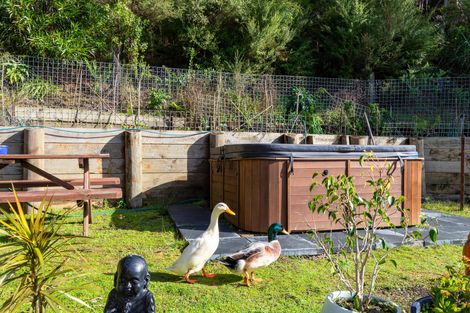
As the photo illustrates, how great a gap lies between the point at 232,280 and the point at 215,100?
16.8ft

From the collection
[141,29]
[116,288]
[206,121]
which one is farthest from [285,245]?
[141,29]

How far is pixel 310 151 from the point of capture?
15.8ft

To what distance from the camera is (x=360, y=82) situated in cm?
933

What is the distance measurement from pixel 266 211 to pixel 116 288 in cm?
306

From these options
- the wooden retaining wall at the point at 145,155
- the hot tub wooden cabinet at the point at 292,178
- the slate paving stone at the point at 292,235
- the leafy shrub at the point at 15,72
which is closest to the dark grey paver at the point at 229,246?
the slate paving stone at the point at 292,235

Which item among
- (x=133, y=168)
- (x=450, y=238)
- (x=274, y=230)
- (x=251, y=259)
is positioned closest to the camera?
(x=251, y=259)

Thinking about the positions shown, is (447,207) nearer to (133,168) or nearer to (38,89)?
(133,168)

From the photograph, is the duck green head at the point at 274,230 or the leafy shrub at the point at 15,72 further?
the leafy shrub at the point at 15,72

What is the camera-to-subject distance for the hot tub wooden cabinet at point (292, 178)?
469 cm

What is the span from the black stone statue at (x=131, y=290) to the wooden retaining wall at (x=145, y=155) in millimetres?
4790

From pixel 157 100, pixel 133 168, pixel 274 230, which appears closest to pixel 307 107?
pixel 157 100

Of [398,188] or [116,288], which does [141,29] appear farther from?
[116,288]

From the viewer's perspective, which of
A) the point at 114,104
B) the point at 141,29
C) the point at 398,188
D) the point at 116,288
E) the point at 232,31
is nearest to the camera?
the point at 116,288

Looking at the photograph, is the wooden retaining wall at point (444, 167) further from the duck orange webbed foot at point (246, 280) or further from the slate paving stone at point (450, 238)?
the duck orange webbed foot at point (246, 280)
